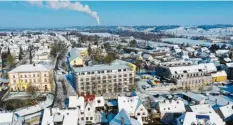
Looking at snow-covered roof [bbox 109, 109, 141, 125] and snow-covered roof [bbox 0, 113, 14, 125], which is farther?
snow-covered roof [bbox 0, 113, 14, 125]

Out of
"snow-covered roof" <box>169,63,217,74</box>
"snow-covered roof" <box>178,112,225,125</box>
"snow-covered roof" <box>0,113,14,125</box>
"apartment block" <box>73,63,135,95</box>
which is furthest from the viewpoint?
"snow-covered roof" <box>169,63,217,74</box>

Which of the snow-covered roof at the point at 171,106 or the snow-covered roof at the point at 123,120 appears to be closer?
the snow-covered roof at the point at 123,120

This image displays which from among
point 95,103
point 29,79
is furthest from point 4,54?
point 95,103

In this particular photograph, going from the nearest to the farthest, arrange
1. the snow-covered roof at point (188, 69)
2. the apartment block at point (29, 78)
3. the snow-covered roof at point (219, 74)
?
the apartment block at point (29, 78) → the snow-covered roof at point (188, 69) → the snow-covered roof at point (219, 74)

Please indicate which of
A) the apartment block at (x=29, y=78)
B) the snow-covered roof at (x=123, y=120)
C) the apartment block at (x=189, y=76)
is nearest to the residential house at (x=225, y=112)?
the snow-covered roof at (x=123, y=120)

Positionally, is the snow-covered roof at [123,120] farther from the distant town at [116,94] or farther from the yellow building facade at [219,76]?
the yellow building facade at [219,76]

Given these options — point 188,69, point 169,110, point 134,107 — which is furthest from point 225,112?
point 188,69

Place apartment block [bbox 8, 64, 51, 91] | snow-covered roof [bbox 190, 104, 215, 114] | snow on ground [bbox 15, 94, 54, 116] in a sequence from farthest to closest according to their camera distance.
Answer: apartment block [bbox 8, 64, 51, 91] < snow on ground [bbox 15, 94, 54, 116] < snow-covered roof [bbox 190, 104, 215, 114]

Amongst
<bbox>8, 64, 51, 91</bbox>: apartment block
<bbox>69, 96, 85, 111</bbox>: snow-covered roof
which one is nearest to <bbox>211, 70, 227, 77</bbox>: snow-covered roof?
<bbox>69, 96, 85, 111</bbox>: snow-covered roof

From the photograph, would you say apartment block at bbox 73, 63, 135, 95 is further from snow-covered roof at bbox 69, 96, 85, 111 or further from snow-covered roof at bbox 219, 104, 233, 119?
snow-covered roof at bbox 219, 104, 233, 119
